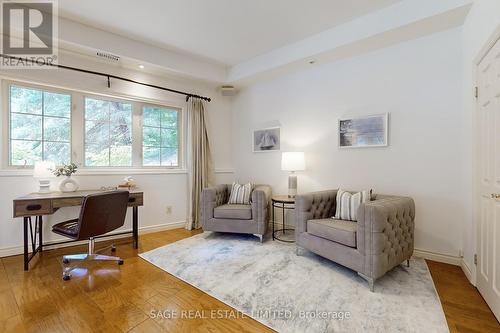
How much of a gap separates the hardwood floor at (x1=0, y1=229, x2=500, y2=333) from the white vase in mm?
873

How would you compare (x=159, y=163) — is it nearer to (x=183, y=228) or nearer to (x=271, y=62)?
(x=183, y=228)

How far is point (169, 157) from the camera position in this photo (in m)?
4.23

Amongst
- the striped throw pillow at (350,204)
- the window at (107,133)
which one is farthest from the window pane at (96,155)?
the striped throw pillow at (350,204)

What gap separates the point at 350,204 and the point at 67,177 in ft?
11.4

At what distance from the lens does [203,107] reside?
4438 mm

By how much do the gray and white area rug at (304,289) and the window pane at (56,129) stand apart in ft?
6.51

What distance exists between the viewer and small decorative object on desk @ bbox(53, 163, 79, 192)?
2.95 m

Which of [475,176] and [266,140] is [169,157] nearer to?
[266,140]

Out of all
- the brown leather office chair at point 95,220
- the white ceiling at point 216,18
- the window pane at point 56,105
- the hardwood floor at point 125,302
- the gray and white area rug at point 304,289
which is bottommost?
the hardwood floor at point 125,302

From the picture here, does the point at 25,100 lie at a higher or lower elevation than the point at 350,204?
higher

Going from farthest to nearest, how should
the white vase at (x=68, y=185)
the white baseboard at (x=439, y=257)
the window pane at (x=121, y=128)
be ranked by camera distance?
the window pane at (x=121, y=128)
the white vase at (x=68, y=185)
the white baseboard at (x=439, y=257)

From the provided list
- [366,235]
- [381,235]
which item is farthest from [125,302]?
[381,235]

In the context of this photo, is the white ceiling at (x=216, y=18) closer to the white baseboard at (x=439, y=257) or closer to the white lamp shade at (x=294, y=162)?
the white lamp shade at (x=294, y=162)

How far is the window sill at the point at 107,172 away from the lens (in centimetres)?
286
